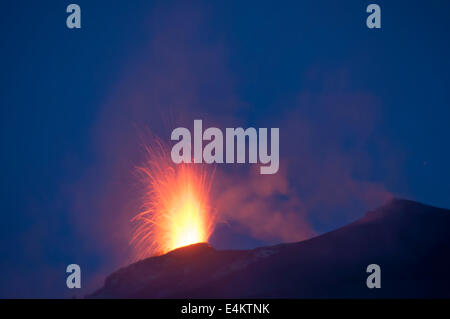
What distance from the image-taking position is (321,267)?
33469 millimetres

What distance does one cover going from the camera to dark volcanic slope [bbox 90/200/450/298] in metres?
31.1

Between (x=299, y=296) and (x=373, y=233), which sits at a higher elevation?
(x=373, y=233)

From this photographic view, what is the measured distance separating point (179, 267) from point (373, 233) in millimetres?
15542

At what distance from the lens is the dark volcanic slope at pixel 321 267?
31109mm

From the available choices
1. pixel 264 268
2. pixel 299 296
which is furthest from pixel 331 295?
pixel 264 268

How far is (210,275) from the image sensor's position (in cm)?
3359

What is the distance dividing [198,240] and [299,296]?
10.7m
